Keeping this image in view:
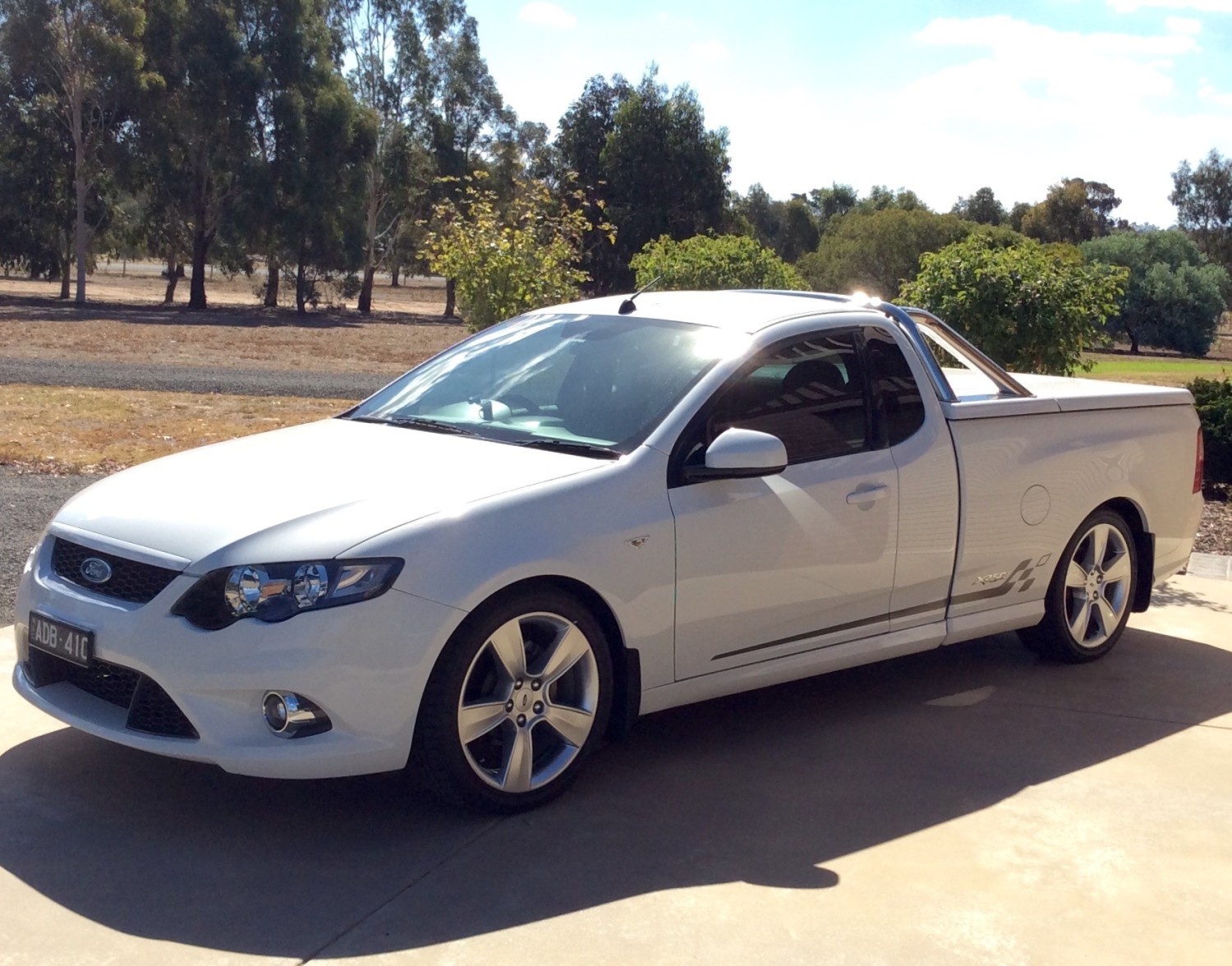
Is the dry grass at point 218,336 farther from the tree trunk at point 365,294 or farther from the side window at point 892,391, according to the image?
the side window at point 892,391

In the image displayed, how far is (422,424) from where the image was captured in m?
5.43

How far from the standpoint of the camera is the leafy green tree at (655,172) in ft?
137

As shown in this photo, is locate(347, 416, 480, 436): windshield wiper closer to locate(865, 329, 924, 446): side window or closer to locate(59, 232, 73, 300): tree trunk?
locate(865, 329, 924, 446): side window

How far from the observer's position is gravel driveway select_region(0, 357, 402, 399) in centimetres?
1991

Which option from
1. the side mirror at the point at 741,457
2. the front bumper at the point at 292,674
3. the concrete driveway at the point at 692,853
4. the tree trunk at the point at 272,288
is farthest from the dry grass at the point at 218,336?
the front bumper at the point at 292,674

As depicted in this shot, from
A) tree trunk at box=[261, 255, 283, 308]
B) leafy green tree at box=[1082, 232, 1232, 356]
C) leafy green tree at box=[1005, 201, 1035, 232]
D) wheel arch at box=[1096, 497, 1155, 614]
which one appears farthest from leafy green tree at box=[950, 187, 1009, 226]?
wheel arch at box=[1096, 497, 1155, 614]

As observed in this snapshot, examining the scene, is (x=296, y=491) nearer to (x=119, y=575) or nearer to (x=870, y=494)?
(x=119, y=575)

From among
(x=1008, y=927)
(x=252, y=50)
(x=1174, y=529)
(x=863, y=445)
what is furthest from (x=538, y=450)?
(x=252, y=50)

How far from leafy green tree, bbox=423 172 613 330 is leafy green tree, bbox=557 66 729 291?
29.1m

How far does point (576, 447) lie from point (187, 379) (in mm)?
17913

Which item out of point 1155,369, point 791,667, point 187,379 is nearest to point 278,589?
point 791,667

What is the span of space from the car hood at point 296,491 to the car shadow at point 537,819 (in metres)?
0.89

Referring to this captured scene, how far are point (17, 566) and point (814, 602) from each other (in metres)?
4.73

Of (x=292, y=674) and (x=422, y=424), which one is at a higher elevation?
(x=422, y=424)
